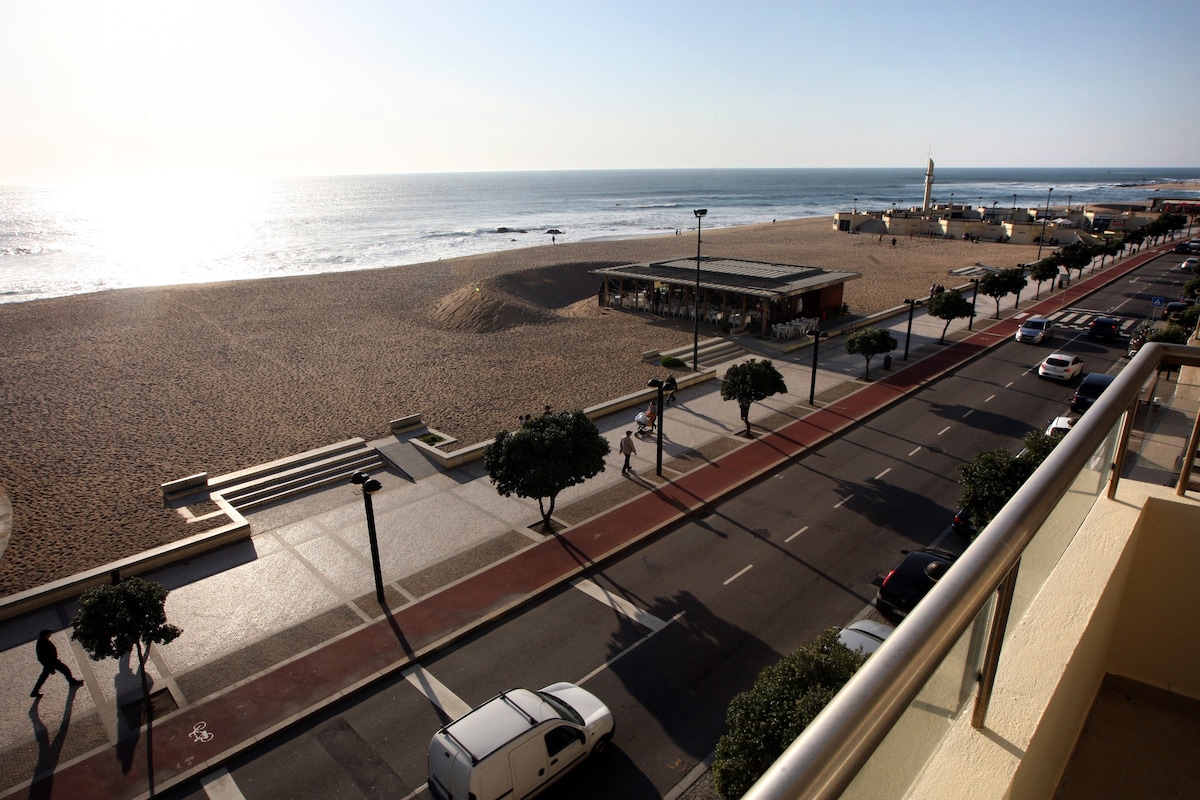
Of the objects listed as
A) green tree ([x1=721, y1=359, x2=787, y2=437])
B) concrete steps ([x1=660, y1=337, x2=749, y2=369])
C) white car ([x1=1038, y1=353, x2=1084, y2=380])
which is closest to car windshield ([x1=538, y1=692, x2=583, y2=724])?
green tree ([x1=721, y1=359, x2=787, y2=437])

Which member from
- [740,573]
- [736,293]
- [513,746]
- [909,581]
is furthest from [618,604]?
[736,293]

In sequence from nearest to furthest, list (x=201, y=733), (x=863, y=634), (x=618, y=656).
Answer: (x=201, y=733), (x=863, y=634), (x=618, y=656)

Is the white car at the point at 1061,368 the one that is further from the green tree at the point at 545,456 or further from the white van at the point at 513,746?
the white van at the point at 513,746

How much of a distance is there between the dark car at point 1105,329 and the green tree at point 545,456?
29.2 meters

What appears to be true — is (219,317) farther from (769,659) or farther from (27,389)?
(769,659)

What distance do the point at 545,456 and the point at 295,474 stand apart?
30.1 ft

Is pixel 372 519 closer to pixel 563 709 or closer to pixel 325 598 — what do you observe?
pixel 325 598

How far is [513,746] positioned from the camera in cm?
935

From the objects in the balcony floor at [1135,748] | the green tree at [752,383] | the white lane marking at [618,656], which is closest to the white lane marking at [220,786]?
the white lane marking at [618,656]

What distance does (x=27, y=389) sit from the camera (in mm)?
28391

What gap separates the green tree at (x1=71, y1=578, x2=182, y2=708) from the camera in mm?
10844

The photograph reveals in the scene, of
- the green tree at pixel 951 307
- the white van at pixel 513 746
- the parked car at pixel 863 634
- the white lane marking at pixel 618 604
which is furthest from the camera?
the green tree at pixel 951 307

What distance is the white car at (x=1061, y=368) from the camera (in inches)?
1044

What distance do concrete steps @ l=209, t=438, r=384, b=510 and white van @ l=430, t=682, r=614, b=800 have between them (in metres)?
11.9
